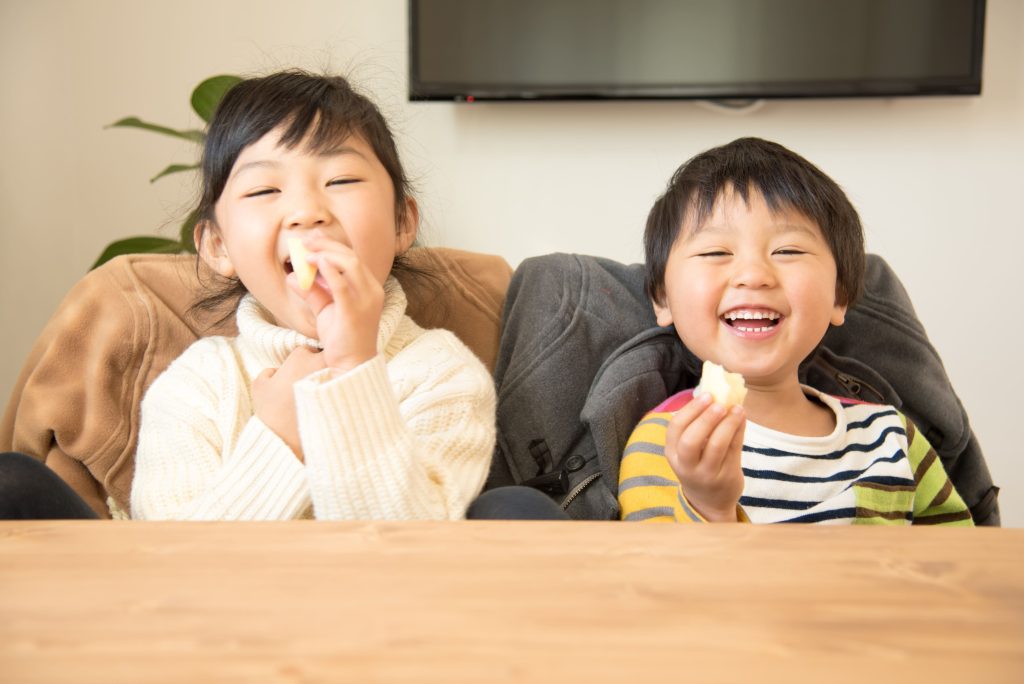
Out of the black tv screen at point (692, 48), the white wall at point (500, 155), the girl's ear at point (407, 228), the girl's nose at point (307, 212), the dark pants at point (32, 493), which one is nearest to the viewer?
the dark pants at point (32, 493)

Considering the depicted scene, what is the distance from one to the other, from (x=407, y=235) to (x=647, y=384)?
15.9 inches

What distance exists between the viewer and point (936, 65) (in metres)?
2.69

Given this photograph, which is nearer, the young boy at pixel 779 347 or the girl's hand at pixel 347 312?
the girl's hand at pixel 347 312

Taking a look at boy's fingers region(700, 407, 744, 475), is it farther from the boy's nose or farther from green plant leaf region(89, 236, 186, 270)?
green plant leaf region(89, 236, 186, 270)

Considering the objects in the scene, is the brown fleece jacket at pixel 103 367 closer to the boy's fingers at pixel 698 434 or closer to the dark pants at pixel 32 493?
the dark pants at pixel 32 493

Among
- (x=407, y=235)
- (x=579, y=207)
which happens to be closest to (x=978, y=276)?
(x=579, y=207)

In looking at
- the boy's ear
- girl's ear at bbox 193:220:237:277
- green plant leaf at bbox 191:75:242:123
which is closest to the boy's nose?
the boy's ear

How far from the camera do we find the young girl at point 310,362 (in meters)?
0.99

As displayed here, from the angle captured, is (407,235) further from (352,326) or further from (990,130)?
(990,130)

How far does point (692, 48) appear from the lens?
2715 millimetres

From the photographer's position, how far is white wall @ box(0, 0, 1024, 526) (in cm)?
282

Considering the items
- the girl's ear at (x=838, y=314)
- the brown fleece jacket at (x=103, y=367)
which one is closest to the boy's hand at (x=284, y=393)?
the brown fleece jacket at (x=103, y=367)

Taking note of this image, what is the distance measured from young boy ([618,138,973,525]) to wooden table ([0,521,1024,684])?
516mm

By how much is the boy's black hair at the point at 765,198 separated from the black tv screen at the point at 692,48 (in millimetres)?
1413
